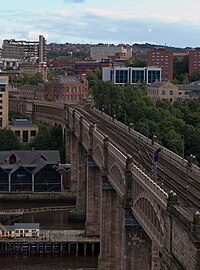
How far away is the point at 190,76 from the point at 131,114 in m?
60.6

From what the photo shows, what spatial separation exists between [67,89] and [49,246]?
222ft

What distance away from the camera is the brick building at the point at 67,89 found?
113306 mm

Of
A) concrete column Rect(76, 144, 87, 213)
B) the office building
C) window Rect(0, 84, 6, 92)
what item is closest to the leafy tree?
the office building

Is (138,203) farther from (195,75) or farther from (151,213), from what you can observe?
(195,75)

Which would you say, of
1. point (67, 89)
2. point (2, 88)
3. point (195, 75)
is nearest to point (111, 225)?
point (2, 88)

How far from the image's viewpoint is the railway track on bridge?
2933cm

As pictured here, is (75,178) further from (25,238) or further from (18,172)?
(25,238)

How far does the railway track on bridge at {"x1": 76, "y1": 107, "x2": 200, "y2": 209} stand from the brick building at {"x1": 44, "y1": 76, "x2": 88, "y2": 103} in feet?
177

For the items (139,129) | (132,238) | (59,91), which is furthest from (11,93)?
(132,238)

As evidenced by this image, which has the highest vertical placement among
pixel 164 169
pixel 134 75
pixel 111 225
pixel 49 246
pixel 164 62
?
pixel 164 62

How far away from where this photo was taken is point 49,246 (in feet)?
156

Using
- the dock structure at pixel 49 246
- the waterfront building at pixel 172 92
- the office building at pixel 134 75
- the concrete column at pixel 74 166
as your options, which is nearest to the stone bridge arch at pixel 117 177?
the dock structure at pixel 49 246

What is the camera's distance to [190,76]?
145 m

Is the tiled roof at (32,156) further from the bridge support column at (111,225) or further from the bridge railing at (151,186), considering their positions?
the bridge railing at (151,186)
